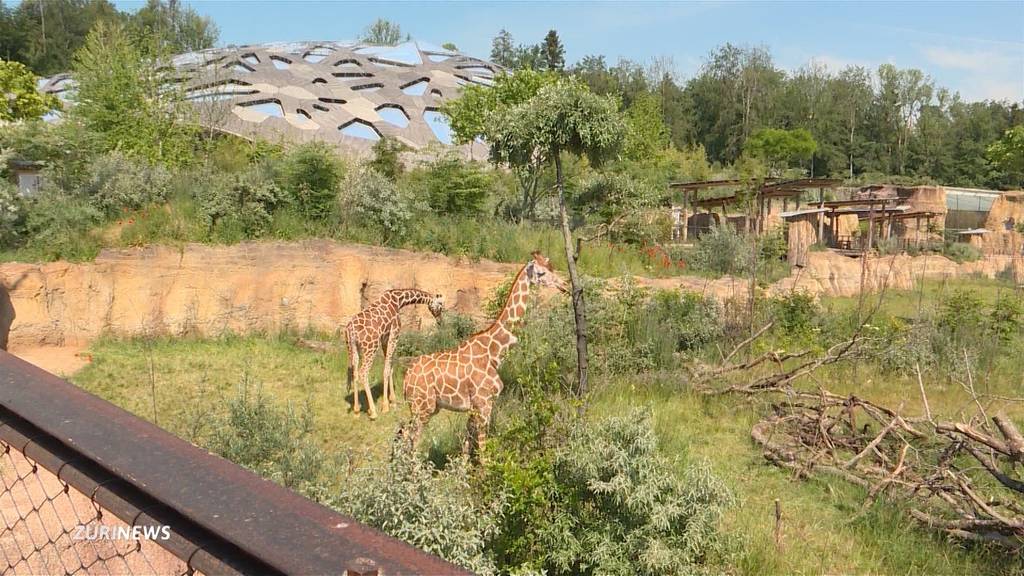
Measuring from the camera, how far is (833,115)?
53.7 m

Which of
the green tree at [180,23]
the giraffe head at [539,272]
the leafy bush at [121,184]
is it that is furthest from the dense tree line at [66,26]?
the giraffe head at [539,272]

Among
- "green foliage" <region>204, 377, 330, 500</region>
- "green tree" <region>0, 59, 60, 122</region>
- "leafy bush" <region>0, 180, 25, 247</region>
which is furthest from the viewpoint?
"green tree" <region>0, 59, 60, 122</region>

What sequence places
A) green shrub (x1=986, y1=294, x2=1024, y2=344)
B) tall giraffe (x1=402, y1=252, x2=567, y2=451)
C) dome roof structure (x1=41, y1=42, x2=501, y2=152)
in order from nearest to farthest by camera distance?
tall giraffe (x1=402, y1=252, x2=567, y2=451) → green shrub (x1=986, y1=294, x2=1024, y2=344) → dome roof structure (x1=41, y1=42, x2=501, y2=152)

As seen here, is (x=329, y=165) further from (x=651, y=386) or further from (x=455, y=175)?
(x=651, y=386)

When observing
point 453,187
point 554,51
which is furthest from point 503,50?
point 453,187

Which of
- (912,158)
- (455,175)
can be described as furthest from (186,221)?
(912,158)

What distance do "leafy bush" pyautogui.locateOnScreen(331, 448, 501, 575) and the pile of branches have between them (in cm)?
325

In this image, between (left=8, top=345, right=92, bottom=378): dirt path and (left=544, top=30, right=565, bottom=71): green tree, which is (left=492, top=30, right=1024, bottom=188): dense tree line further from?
(left=8, top=345, right=92, bottom=378): dirt path

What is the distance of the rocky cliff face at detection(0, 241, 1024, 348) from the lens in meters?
10.7

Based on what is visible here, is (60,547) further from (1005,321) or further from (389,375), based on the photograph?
(1005,321)

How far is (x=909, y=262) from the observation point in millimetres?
19781

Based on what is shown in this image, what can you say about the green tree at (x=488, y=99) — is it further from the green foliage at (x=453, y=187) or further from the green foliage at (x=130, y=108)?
the green foliage at (x=130, y=108)

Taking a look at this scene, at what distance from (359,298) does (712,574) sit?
9.26 meters

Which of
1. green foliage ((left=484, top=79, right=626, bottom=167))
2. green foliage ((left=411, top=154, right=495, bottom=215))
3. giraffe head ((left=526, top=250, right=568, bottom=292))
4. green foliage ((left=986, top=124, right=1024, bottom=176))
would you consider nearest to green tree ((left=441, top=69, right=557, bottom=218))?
green foliage ((left=411, top=154, right=495, bottom=215))
